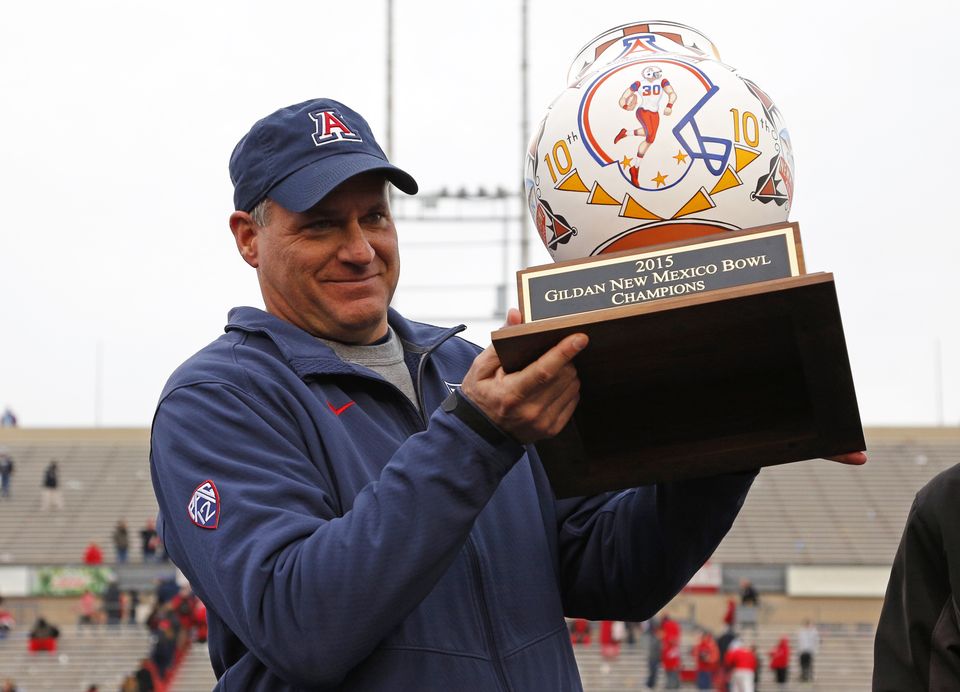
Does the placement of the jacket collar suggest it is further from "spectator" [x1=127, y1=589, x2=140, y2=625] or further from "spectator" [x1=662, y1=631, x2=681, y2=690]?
"spectator" [x1=127, y1=589, x2=140, y2=625]

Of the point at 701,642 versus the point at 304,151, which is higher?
the point at 304,151

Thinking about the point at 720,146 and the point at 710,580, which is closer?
the point at 720,146

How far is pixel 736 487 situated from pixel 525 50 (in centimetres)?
1525

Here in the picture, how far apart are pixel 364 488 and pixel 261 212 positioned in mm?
637

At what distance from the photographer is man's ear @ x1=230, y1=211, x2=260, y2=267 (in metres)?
2.68

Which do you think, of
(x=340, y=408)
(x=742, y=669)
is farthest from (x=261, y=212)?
(x=742, y=669)

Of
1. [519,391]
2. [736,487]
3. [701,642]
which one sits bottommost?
[701,642]

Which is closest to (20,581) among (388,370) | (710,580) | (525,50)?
(710,580)

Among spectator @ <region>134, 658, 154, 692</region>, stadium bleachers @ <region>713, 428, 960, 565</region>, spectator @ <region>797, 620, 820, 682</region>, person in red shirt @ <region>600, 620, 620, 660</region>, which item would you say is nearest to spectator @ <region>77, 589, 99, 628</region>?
spectator @ <region>134, 658, 154, 692</region>

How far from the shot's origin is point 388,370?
2.71m

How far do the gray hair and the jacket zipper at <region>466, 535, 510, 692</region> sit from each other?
70 cm

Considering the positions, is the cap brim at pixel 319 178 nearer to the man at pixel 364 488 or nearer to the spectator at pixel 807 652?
the man at pixel 364 488

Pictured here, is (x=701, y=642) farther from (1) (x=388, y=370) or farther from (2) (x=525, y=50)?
(1) (x=388, y=370)

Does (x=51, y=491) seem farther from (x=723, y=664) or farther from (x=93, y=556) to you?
(x=723, y=664)
